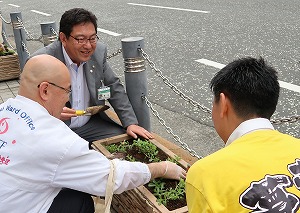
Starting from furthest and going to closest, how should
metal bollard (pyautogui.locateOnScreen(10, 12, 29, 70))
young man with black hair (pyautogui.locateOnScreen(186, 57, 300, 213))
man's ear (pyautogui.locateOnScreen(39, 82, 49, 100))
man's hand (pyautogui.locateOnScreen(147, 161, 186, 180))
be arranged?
metal bollard (pyautogui.locateOnScreen(10, 12, 29, 70))
man's hand (pyautogui.locateOnScreen(147, 161, 186, 180))
man's ear (pyautogui.locateOnScreen(39, 82, 49, 100))
young man with black hair (pyautogui.locateOnScreen(186, 57, 300, 213))

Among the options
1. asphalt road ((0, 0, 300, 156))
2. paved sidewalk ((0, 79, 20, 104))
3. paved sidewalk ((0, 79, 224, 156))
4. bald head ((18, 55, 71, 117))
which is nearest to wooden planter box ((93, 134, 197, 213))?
bald head ((18, 55, 71, 117))

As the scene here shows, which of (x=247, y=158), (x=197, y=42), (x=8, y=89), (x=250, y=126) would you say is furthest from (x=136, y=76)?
(x=197, y=42)

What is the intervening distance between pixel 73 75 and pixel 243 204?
7.54 ft

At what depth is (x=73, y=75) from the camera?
134 inches

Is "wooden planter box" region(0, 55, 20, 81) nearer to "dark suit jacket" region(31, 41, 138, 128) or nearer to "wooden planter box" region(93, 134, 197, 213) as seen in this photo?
"dark suit jacket" region(31, 41, 138, 128)

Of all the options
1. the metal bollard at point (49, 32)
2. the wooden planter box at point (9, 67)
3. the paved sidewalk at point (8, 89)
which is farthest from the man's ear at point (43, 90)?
the wooden planter box at point (9, 67)

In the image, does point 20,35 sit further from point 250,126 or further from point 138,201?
point 250,126

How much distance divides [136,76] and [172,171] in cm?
98

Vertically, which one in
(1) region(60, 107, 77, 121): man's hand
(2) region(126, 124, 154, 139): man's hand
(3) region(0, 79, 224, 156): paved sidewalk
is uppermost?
(1) region(60, 107, 77, 121): man's hand

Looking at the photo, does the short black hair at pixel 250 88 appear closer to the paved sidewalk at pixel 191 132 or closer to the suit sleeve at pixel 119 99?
the suit sleeve at pixel 119 99

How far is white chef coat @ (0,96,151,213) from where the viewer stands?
202cm

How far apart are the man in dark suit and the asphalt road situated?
94 cm

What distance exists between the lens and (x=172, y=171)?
2.59m

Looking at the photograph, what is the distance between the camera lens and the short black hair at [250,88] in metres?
1.68
